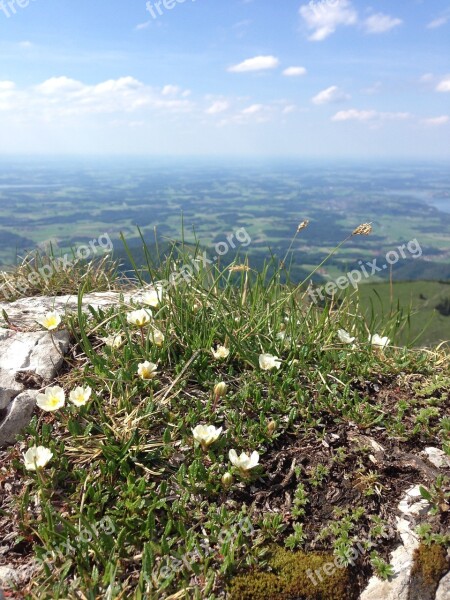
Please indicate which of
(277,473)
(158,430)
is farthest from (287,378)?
(158,430)

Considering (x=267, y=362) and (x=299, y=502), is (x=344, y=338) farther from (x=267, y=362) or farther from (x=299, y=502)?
(x=299, y=502)

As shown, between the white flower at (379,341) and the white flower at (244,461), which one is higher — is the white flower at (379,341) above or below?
above

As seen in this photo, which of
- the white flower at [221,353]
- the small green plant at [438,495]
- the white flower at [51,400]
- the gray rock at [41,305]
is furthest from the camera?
the gray rock at [41,305]

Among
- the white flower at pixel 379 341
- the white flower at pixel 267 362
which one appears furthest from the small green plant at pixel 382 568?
the white flower at pixel 379 341

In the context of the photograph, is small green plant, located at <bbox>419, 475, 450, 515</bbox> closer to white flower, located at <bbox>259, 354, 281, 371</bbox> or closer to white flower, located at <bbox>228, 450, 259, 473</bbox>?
white flower, located at <bbox>228, 450, 259, 473</bbox>

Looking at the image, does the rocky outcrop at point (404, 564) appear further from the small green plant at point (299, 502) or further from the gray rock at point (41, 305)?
the gray rock at point (41, 305)

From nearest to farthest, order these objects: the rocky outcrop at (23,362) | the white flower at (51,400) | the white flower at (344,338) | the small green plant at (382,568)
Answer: the small green plant at (382,568)
the white flower at (51,400)
the rocky outcrop at (23,362)
the white flower at (344,338)

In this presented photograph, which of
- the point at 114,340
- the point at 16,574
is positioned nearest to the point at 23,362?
the point at 114,340

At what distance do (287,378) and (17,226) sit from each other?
466 feet

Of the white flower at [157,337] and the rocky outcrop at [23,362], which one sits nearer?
the rocky outcrop at [23,362]

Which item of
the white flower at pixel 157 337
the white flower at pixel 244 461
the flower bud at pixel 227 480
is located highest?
the white flower at pixel 157 337

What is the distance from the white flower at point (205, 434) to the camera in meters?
3.18

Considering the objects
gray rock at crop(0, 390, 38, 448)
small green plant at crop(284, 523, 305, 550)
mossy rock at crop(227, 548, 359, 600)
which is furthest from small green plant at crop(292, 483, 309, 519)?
gray rock at crop(0, 390, 38, 448)

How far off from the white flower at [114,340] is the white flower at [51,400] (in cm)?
69
